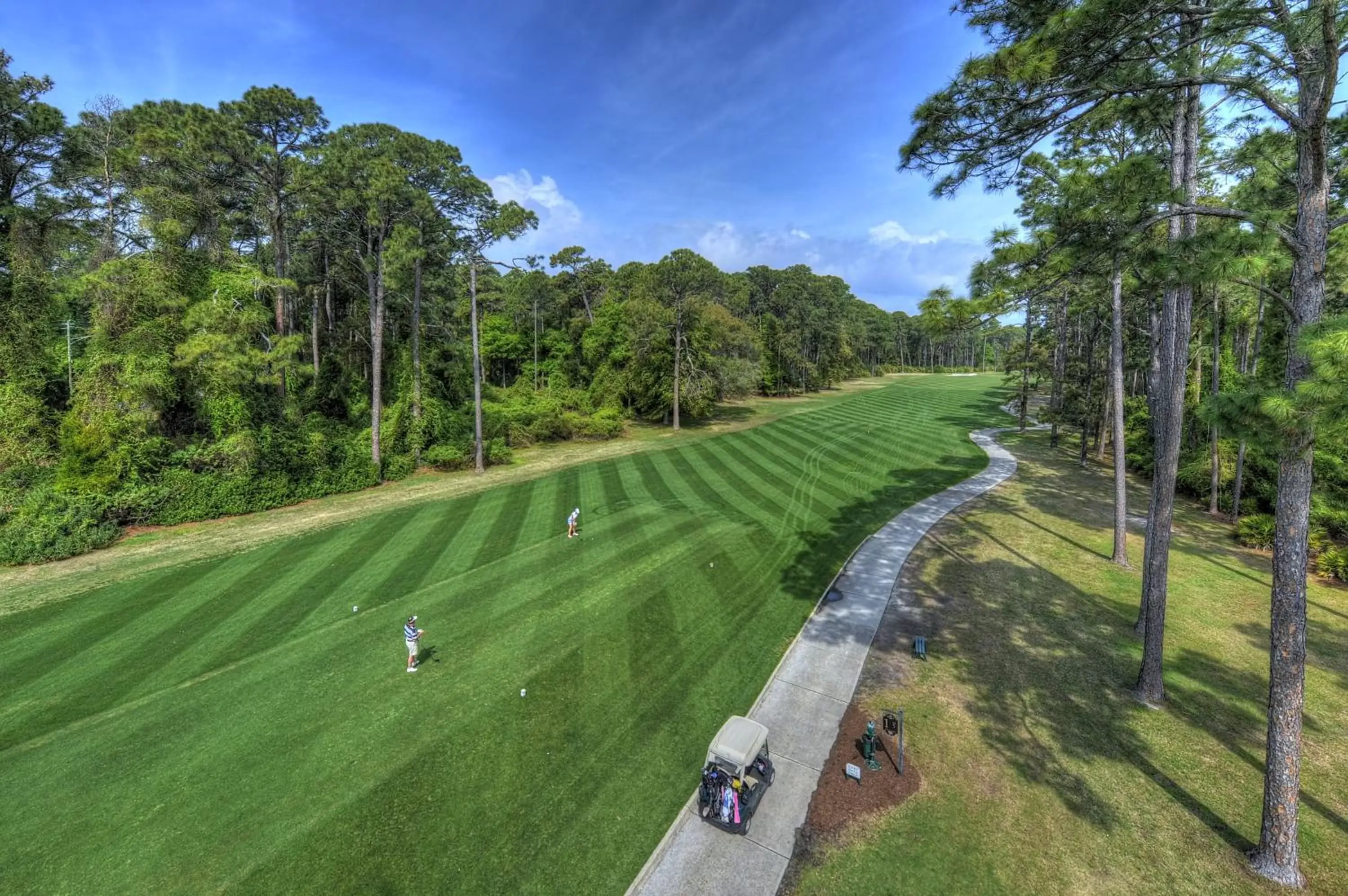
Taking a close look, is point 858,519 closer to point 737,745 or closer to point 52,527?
point 737,745

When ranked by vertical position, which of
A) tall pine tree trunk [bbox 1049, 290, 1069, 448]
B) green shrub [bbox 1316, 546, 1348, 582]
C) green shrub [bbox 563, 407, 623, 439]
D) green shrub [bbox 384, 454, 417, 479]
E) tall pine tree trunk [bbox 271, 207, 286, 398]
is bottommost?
green shrub [bbox 1316, 546, 1348, 582]

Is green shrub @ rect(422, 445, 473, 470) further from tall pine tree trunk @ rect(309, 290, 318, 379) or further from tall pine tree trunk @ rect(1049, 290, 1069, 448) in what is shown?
tall pine tree trunk @ rect(1049, 290, 1069, 448)

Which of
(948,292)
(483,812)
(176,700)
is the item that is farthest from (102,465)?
(948,292)

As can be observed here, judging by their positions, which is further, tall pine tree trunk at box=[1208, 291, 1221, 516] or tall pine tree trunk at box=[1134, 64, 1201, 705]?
tall pine tree trunk at box=[1208, 291, 1221, 516]

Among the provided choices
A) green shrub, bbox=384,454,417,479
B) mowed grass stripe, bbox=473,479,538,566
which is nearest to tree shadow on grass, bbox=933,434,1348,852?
mowed grass stripe, bbox=473,479,538,566

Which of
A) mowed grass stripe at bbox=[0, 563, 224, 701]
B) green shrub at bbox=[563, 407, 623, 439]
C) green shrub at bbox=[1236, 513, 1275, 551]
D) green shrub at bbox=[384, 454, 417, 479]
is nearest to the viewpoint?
mowed grass stripe at bbox=[0, 563, 224, 701]

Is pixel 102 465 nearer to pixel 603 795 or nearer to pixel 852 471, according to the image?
pixel 603 795

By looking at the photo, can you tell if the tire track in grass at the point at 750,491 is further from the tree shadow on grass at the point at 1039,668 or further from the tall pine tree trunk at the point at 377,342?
the tall pine tree trunk at the point at 377,342
